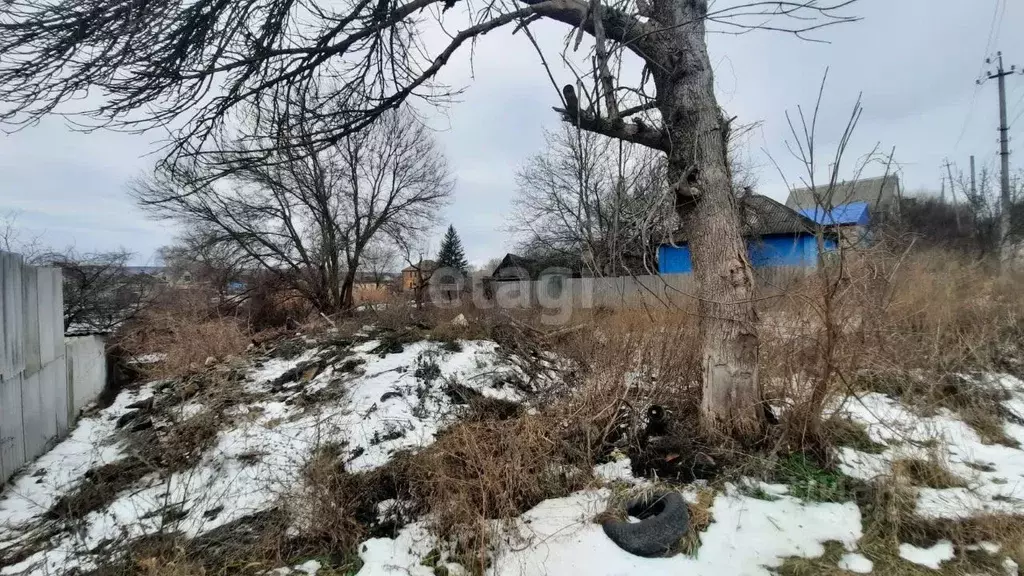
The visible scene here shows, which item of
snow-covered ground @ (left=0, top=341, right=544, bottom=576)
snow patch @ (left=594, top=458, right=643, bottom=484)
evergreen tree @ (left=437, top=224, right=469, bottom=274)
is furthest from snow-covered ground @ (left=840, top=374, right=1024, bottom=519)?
evergreen tree @ (left=437, top=224, right=469, bottom=274)

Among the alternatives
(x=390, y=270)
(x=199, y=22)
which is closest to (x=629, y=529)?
(x=199, y=22)

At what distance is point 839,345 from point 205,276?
17509 mm

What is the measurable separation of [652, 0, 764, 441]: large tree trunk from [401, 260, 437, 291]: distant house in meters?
13.6

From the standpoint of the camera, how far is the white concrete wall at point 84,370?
6191mm

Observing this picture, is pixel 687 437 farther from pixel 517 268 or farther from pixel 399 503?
pixel 517 268

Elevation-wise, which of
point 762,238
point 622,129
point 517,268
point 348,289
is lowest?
point 348,289

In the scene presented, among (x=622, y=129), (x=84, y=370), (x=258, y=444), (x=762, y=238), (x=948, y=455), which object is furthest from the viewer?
(x=84, y=370)

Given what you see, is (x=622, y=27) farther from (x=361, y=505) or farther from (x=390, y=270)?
(x=390, y=270)

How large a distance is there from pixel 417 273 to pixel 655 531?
16.0m

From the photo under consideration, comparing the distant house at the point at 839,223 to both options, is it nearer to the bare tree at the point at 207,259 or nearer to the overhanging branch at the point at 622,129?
the overhanging branch at the point at 622,129

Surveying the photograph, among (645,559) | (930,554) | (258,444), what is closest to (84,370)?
(258,444)

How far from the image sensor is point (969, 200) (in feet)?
47.5

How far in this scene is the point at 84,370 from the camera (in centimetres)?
668

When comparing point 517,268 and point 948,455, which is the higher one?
point 517,268
